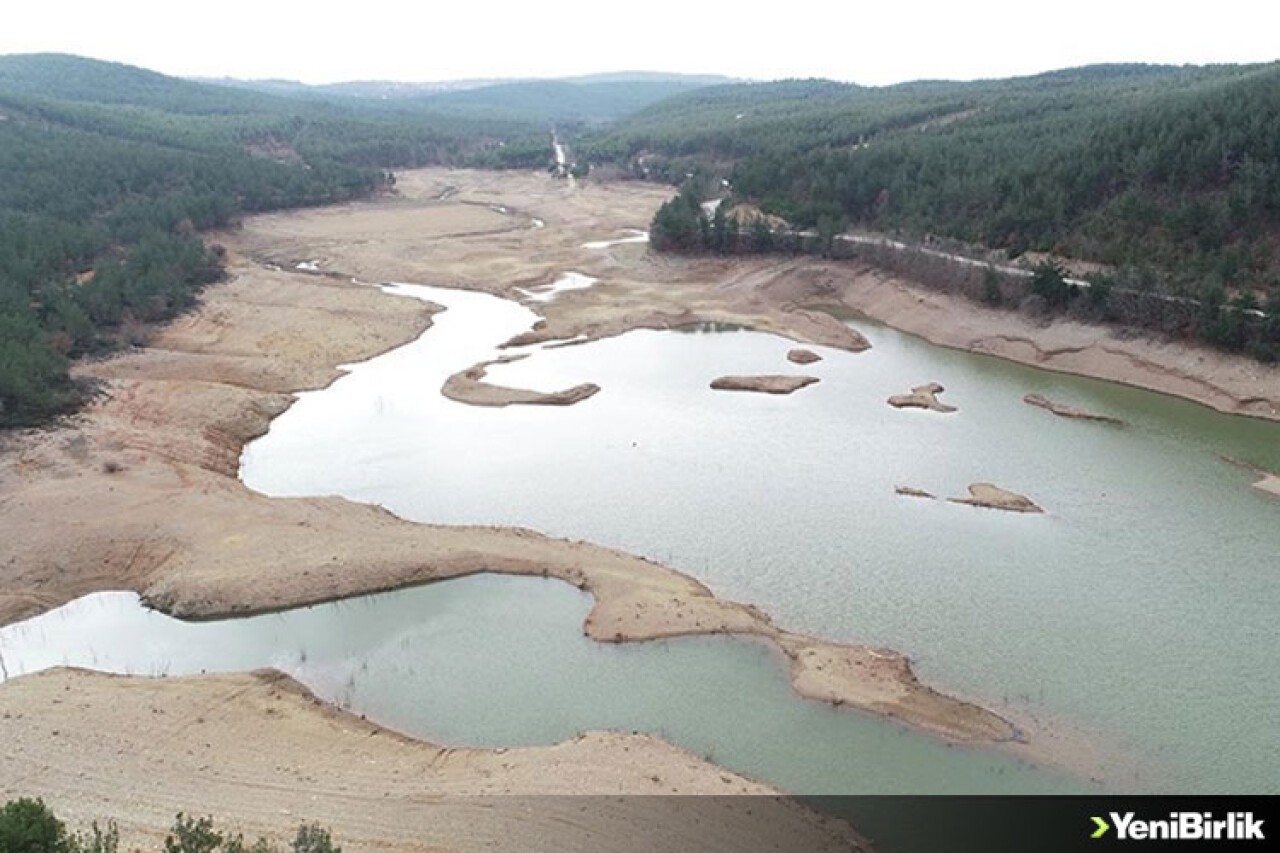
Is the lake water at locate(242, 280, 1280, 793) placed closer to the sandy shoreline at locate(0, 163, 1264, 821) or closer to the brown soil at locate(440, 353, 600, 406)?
the brown soil at locate(440, 353, 600, 406)

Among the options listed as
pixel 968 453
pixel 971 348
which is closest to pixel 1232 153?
pixel 971 348

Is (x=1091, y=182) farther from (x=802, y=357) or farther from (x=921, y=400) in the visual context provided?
(x=921, y=400)

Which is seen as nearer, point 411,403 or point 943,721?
point 943,721

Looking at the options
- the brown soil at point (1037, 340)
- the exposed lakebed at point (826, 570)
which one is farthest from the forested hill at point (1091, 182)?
the exposed lakebed at point (826, 570)

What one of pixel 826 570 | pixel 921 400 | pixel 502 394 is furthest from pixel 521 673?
pixel 921 400

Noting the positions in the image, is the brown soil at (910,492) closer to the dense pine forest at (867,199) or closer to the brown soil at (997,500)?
the brown soil at (997,500)

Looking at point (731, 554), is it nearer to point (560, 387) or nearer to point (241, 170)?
point (560, 387)
